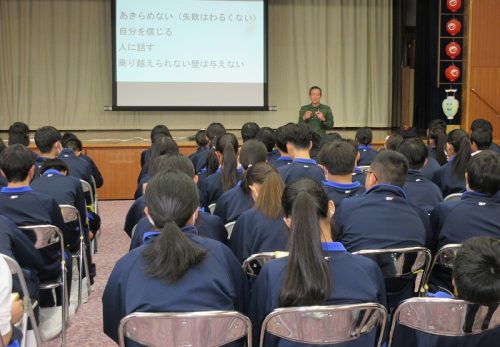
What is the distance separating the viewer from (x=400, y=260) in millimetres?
2359

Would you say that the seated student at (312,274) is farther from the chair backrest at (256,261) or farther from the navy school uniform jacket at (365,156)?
the navy school uniform jacket at (365,156)

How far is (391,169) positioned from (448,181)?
1.55 m

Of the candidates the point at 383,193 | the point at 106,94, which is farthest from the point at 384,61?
the point at 383,193

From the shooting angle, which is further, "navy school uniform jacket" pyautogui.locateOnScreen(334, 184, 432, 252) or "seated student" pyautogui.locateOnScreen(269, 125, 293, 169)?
"seated student" pyautogui.locateOnScreen(269, 125, 293, 169)

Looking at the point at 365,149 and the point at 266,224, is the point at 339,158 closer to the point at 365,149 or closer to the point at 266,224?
the point at 266,224

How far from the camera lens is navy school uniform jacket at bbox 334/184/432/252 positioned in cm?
251

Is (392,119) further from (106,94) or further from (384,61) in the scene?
(106,94)

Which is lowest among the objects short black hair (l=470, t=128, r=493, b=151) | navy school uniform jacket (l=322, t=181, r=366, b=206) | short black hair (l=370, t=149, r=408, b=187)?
navy school uniform jacket (l=322, t=181, r=366, b=206)

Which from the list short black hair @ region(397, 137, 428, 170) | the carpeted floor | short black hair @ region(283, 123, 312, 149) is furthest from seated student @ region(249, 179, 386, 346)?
short black hair @ region(283, 123, 312, 149)

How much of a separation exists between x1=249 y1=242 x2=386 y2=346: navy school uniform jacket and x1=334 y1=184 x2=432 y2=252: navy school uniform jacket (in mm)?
675

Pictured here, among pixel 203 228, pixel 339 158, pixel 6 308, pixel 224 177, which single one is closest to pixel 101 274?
pixel 224 177

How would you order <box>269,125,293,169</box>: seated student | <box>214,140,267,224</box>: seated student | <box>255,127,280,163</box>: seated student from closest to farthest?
1. <box>214,140,267,224</box>: seated student
2. <box>269,125,293,169</box>: seated student
3. <box>255,127,280,163</box>: seated student

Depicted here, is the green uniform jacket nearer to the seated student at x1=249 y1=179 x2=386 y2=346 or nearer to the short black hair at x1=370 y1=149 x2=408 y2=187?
the short black hair at x1=370 y1=149 x2=408 y2=187

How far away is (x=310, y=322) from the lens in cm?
161
